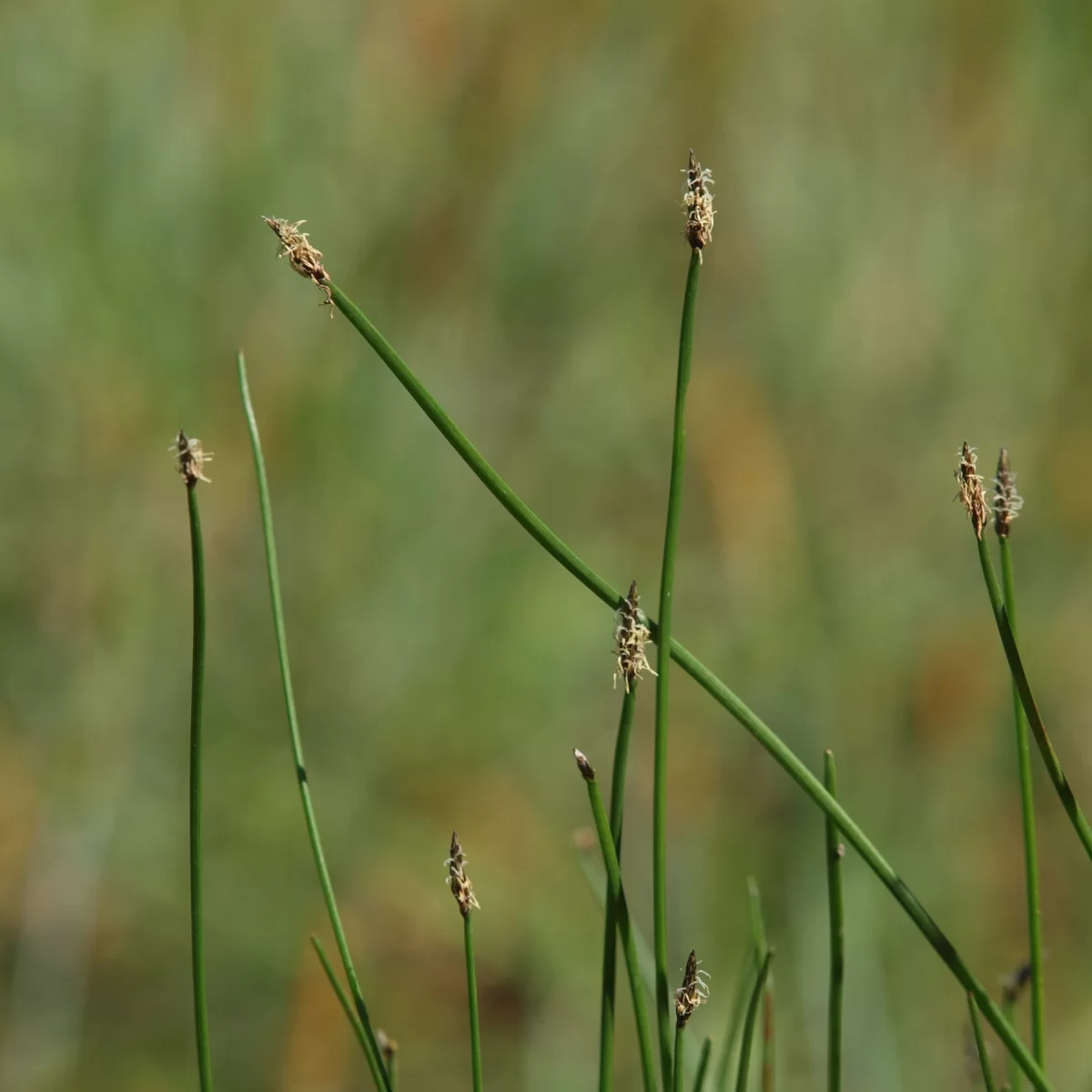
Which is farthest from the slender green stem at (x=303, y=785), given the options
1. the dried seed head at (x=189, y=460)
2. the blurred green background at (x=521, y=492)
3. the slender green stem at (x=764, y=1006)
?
the blurred green background at (x=521, y=492)

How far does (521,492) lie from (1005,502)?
3.43 feet

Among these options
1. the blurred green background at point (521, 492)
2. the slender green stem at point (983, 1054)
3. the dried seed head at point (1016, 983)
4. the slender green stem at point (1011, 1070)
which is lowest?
the slender green stem at point (983, 1054)

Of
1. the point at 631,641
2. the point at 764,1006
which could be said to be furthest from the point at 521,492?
the point at 631,641

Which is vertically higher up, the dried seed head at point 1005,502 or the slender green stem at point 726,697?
the dried seed head at point 1005,502

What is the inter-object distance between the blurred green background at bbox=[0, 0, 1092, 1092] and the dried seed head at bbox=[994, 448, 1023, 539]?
0.55 metres

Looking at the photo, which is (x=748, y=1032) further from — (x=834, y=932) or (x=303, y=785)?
(x=303, y=785)

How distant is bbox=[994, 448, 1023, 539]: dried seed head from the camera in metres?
0.34

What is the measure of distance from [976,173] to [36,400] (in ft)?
4.05

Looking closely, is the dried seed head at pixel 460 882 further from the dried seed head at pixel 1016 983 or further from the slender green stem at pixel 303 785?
the dried seed head at pixel 1016 983

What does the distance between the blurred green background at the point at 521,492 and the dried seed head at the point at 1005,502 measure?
55 centimetres

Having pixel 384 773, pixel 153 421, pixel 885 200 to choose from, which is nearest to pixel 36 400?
pixel 153 421

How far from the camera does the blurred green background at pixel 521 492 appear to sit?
3.37 feet

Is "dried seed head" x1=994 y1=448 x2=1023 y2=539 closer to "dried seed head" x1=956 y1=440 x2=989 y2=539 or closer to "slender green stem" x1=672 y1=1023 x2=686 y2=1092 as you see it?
"dried seed head" x1=956 y1=440 x2=989 y2=539

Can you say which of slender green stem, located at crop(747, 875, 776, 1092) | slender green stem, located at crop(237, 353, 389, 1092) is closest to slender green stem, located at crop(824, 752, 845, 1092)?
slender green stem, located at crop(747, 875, 776, 1092)
